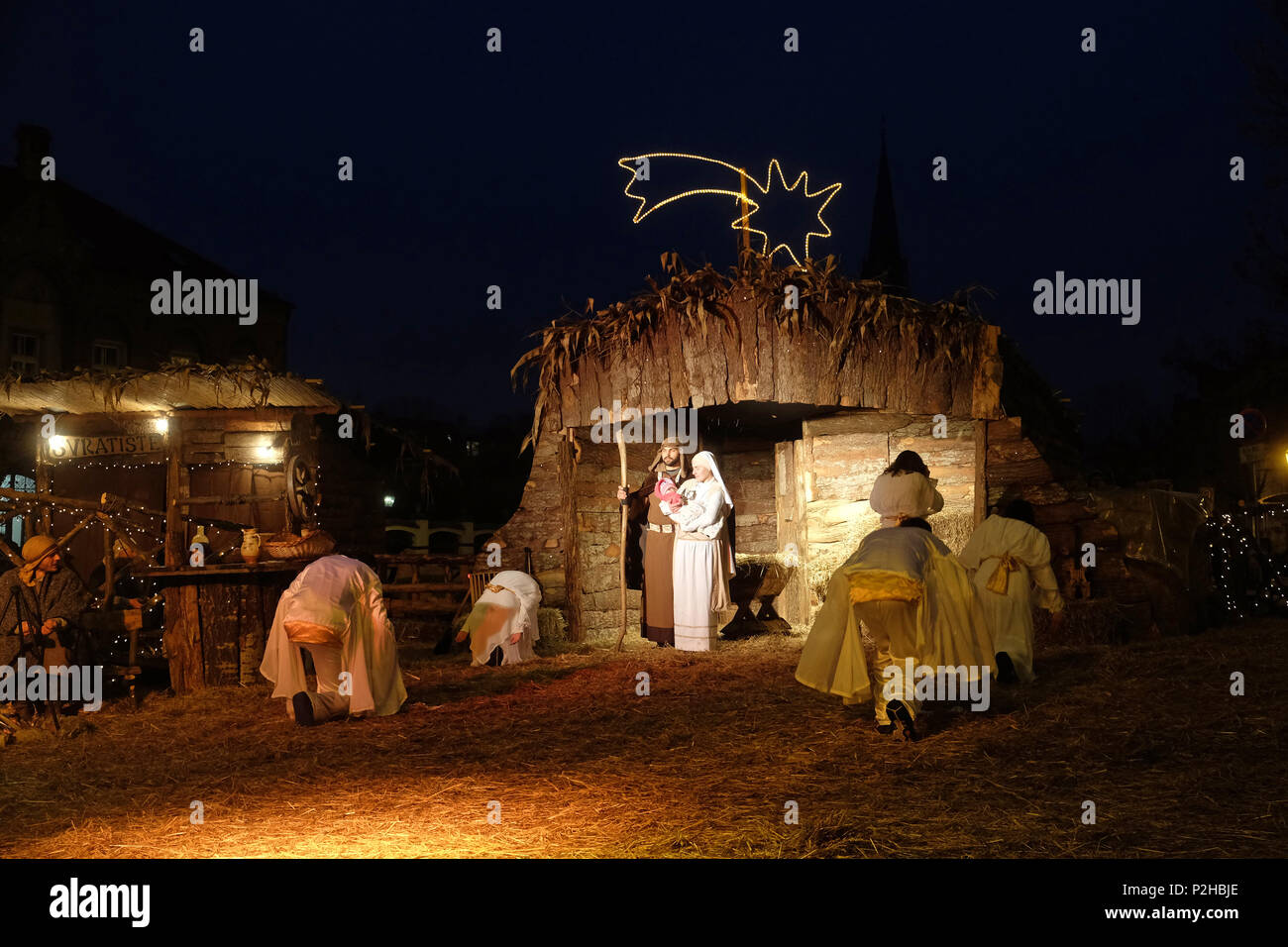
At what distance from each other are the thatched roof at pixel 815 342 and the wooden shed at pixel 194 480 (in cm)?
398

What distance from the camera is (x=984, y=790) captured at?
15.1ft

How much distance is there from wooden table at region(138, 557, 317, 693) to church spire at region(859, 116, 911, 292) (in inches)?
1607

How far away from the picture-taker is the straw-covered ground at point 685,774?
404 centimetres

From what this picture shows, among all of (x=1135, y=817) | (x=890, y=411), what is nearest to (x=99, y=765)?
(x=1135, y=817)

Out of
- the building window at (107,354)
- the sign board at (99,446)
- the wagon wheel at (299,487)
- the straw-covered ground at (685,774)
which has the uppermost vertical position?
the building window at (107,354)

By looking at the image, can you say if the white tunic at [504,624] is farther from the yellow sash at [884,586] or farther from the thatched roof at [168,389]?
the yellow sash at [884,586]

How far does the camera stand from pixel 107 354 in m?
24.1

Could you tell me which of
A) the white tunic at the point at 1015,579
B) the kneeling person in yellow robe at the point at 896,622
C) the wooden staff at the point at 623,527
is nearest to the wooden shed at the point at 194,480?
the wooden staff at the point at 623,527

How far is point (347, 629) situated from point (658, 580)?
3.72 m

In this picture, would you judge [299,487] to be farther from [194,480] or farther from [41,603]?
[194,480]

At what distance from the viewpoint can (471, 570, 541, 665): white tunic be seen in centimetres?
958

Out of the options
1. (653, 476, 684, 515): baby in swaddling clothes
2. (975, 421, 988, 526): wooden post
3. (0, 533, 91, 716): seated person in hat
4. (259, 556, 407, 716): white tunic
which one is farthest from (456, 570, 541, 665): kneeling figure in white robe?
(975, 421, 988, 526): wooden post
